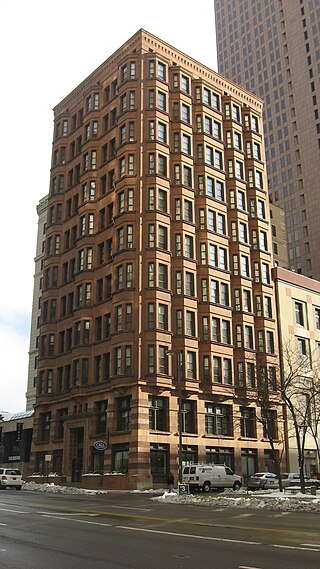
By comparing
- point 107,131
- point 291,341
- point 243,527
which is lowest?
point 243,527

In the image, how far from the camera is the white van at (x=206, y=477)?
1604 inches

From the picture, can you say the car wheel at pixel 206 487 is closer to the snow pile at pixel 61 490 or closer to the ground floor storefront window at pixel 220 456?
the snow pile at pixel 61 490

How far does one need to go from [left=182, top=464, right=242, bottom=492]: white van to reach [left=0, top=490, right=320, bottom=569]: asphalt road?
804 inches

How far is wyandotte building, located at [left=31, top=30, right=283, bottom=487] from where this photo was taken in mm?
51500

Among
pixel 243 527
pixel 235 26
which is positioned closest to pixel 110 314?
pixel 243 527

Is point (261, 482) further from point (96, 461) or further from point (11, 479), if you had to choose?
point (11, 479)

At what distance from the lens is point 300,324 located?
6738 cm

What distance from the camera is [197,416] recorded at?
53312 millimetres

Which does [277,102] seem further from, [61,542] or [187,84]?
[61,542]

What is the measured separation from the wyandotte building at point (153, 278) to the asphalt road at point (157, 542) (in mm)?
28450

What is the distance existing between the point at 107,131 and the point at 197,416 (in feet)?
106

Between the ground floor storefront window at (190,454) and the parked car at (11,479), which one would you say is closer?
the parked car at (11,479)

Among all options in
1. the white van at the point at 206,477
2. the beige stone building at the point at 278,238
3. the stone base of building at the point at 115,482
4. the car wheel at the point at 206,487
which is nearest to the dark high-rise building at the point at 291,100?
the beige stone building at the point at 278,238

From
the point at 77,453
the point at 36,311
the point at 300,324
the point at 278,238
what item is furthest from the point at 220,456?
the point at 36,311
